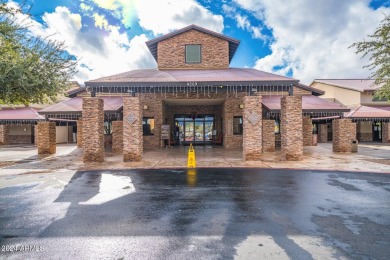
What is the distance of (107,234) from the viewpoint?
4605 mm

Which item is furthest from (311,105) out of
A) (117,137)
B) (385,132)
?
(385,132)

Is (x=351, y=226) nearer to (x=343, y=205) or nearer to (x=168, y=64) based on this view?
(x=343, y=205)

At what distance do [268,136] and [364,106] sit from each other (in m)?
16.1

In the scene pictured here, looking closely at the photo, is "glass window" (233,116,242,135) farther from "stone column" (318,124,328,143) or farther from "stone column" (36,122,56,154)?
"stone column" (36,122,56,154)

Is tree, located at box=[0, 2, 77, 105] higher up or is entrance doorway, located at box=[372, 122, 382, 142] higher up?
tree, located at box=[0, 2, 77, 105]

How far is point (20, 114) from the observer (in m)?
28.0

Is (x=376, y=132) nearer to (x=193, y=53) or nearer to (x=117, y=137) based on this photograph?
(x=193, y=53)

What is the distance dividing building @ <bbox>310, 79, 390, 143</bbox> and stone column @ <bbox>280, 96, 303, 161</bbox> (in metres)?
15.2

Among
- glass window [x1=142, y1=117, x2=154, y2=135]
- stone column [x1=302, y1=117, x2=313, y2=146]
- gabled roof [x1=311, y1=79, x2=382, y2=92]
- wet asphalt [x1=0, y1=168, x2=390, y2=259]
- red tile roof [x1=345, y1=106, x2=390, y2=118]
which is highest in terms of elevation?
gabled roof [x1=311, y1=79, x2=382, y2=92]

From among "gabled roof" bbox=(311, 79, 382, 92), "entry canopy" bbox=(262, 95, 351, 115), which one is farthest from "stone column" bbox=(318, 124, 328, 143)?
"entry canopy" bbox=(262, 95, 351, 115)

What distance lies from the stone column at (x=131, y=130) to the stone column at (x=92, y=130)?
1366 mm

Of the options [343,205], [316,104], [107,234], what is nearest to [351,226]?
[343,205]

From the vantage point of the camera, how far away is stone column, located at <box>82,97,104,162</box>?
44.0 ft

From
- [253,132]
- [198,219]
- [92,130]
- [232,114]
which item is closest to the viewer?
[198,219]
